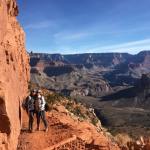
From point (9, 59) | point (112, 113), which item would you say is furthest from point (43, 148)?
point (112, 113)

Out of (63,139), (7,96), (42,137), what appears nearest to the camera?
(7,96)

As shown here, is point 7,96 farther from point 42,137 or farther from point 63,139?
point 63,139

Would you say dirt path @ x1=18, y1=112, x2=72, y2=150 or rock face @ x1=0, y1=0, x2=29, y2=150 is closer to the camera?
rock face @ x1=0, y1=0, x2=29, y2=150

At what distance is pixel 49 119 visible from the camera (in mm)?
21453

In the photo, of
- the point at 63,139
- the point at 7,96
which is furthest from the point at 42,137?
the point at 7,96

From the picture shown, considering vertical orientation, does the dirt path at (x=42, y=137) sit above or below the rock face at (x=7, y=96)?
below

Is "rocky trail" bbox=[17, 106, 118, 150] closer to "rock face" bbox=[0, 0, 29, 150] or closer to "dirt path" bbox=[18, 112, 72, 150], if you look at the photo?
"dirt path" bbox=[18, 112, 72, 150]

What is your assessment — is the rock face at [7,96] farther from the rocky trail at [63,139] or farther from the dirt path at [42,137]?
the rocky trail at [63,139]

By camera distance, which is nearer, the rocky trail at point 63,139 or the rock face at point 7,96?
the rock face at point 7,96

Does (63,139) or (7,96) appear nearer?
(7,96)

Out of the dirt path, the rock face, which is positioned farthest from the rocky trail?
the rock face

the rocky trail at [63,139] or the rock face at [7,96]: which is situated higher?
the rock face at [7,96]

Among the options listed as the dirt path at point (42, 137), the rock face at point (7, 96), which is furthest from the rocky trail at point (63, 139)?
the rock face at point (7, 96)

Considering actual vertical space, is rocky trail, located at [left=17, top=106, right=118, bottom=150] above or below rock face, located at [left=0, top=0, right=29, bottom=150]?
below
